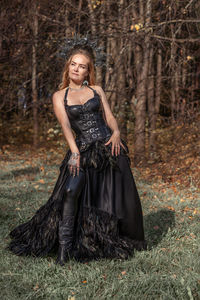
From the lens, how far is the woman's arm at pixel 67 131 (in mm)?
3316

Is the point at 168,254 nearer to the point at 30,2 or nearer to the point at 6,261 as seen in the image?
the point at 6,261

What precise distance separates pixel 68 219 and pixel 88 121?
967 mm

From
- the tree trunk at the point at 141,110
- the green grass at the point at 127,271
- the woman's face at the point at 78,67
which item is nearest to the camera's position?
the green grass at the point at 127,271

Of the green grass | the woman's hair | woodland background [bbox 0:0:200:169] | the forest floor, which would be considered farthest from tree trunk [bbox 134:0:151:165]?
the woman's hair

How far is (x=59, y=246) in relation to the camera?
3455 millimetres

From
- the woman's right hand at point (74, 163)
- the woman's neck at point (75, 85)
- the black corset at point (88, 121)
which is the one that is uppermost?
the woman's neck at point (75, 85)

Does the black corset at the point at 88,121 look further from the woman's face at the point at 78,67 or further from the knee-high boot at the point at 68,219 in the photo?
the knee-high boot at the point at 68,219

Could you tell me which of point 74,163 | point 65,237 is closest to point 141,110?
point 74,163

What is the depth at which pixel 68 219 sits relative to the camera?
339 centimetres

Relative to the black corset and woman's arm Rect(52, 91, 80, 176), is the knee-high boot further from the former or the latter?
the black corset

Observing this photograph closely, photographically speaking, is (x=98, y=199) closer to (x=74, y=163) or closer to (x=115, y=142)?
(x=74, y=163)

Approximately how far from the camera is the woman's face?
345 cm

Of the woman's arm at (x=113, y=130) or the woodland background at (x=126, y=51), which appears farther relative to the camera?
the woodland background at (x=126, y=51)

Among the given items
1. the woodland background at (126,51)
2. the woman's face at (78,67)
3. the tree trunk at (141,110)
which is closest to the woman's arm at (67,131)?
the woman's face at (78,67)
